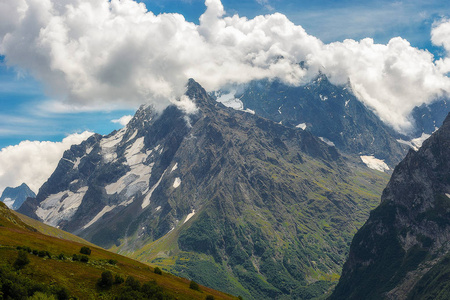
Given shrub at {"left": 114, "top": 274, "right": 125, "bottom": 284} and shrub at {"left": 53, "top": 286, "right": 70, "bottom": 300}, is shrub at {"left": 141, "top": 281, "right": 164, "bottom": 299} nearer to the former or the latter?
shrub at {"left": 114, "top": 274, "right": 125, "bottom": 284}

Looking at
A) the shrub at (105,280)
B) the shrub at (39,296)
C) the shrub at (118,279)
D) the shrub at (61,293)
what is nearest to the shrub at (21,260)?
the shrub at (61,293)

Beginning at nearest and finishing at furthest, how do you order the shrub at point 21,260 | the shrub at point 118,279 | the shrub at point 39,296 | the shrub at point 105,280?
the shrub at point 39,296 < the shrub at point 21,260 < the shrub at point 105,280 < the shrub at point 118,279

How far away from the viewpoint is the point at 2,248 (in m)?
95.1

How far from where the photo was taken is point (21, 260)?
88.1 m

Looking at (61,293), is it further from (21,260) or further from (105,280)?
(21,260)

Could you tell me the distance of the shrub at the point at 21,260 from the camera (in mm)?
87812

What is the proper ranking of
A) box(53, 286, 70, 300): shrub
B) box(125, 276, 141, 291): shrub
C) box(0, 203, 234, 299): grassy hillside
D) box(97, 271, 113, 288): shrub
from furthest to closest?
box(125, 276, 141, 291): shrub → box(97, 271, 113, 288): shrub → box(53, 286, 70, 300): shrub → box(0, 203, 234, 299): grassy hillside

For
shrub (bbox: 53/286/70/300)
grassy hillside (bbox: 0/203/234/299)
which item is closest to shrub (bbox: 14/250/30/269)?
grassy hillside (bbox: 0/203/234/299)

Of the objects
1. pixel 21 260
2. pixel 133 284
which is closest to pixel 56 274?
pixel 21 260

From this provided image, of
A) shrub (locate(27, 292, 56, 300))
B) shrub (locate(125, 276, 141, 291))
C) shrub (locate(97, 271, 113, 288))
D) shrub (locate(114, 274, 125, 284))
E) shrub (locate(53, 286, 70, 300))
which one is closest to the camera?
shrub (locate(27, 292, 56, 300))

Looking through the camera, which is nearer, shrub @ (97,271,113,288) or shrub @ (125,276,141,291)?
shrub @ (97,271,113,288)

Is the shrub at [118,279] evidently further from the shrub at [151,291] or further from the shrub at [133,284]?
the shrub at [151,291]

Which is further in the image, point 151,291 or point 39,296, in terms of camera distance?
point 151,291

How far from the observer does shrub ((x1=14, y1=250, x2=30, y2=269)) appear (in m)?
87.8
